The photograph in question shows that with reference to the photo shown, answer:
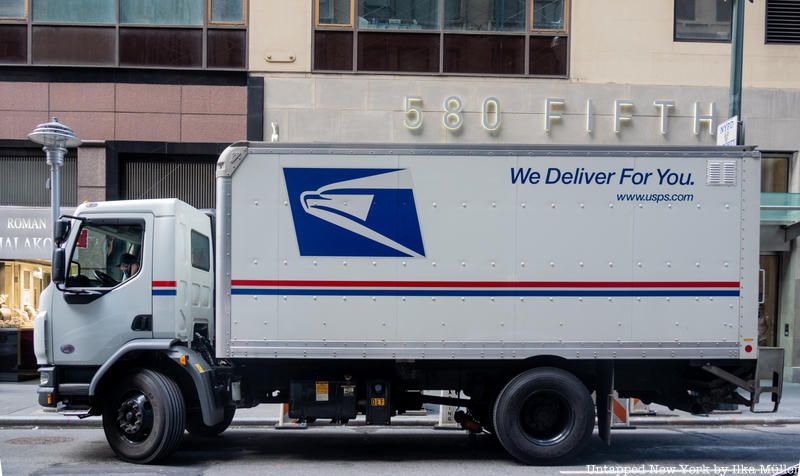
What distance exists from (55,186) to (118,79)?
172 inches

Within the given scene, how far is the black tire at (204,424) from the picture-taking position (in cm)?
873

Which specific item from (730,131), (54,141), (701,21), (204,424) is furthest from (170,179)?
(701,21)

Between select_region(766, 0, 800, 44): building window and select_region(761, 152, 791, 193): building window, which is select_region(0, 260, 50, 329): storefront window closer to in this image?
select_region(761, 152, 791, 193): building window

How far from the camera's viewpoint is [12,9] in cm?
1513

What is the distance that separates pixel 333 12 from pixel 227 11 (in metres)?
2.28

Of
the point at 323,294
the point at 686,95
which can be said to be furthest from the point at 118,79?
the point at 686,95

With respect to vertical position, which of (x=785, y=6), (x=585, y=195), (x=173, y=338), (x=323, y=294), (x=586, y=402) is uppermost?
(x=785, y=6)

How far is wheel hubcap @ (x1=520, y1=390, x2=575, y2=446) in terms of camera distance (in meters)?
7.92

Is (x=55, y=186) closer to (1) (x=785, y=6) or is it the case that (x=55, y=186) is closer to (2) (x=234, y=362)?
(2) (x=234, y=362)

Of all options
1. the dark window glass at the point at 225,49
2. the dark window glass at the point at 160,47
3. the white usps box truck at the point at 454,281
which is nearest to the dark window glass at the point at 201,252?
the white usps box truck at the point at 454,281

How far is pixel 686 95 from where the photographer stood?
15586 mm

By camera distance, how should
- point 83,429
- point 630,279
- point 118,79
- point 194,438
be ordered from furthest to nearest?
point 118,79 → point 83,429 → point 194,438 → point 630,279

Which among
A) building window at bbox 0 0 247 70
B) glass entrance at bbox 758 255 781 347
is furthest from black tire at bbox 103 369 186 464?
glass entrance at bbox 758 255 781 347

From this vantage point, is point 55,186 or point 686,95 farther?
point 686,95
